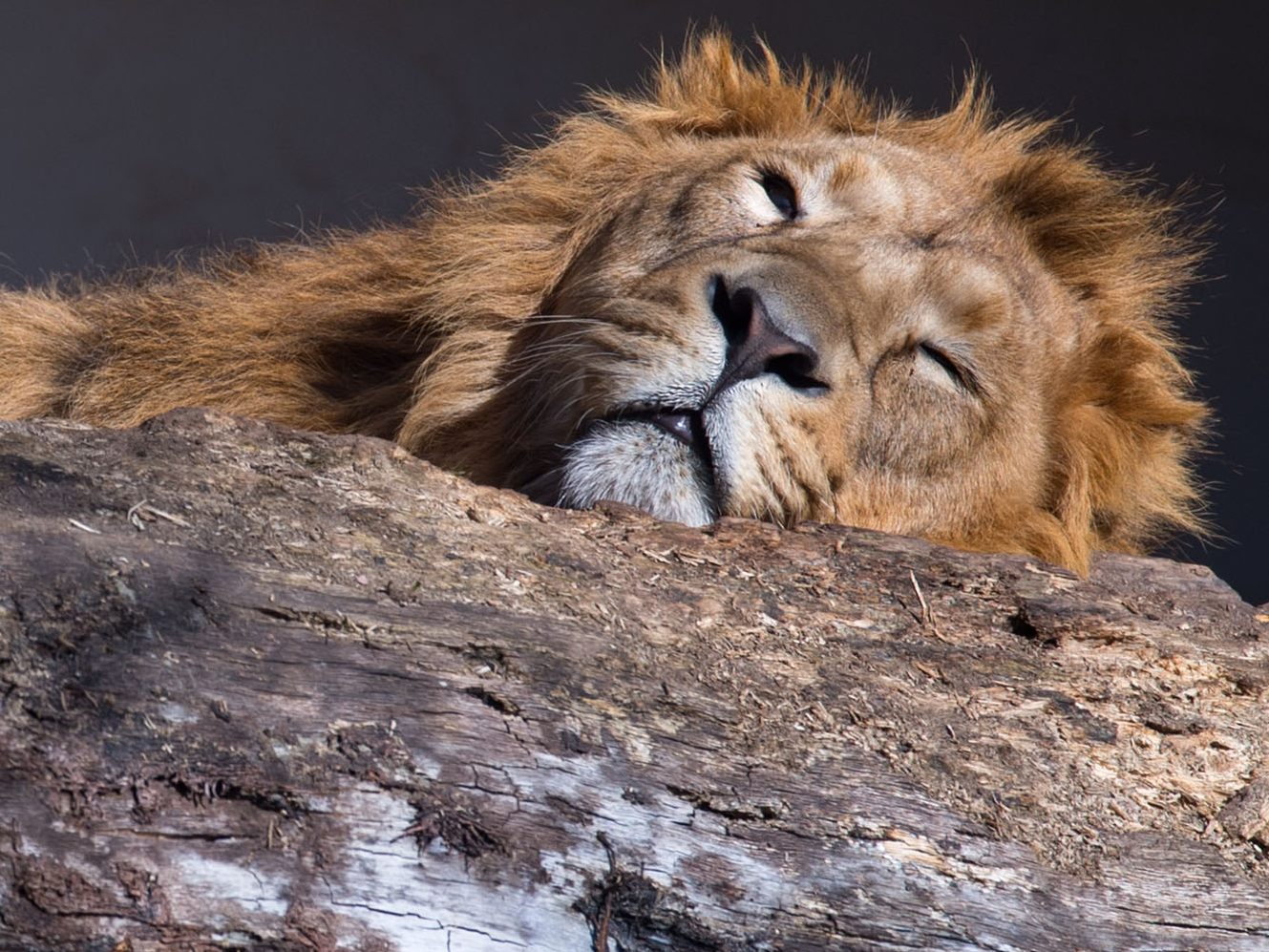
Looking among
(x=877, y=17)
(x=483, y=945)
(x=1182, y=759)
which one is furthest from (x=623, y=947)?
(x=877, y=17)

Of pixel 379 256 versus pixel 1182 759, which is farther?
pixel 379 256

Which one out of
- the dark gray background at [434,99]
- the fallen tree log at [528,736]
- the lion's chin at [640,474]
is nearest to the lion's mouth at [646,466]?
the lion's chin at [640,474]

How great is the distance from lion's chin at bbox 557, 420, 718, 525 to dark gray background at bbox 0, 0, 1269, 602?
276 centimetres

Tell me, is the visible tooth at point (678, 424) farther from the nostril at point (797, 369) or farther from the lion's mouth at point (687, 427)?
the nostril at point (797, 369)

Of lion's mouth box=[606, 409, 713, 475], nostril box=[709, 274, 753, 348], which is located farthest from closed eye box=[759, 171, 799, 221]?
lion's mouth box=[606, 409, 713, 475]

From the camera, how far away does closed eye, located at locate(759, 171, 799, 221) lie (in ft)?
9.45

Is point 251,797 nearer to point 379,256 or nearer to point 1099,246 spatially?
point 379,256

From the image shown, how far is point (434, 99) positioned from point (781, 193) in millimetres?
2631

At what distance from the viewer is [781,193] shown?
9.57ft

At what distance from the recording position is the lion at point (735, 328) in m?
2.42

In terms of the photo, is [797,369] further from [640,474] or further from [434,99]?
[434,99]

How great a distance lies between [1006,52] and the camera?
5078 mm

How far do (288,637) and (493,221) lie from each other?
1.80 metres

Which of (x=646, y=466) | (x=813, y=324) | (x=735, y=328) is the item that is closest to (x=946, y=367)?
(x=813, y=324)
